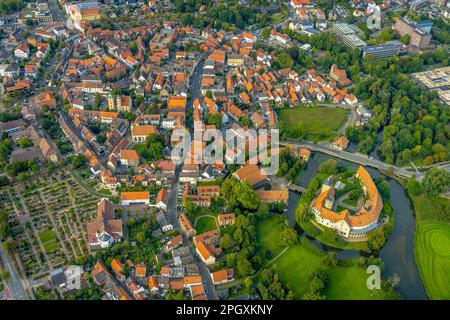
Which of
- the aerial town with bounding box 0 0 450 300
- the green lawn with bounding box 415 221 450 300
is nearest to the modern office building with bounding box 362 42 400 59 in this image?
the aerial town with bounding box 0 0 450 300

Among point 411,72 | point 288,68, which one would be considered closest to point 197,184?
point 288,68

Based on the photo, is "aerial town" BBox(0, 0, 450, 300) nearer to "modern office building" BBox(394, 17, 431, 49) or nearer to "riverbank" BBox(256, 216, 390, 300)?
"riverbank" BBox(256, 216, 390, 300)

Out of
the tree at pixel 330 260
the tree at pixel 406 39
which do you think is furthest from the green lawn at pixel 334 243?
the tree at pixel 406 39

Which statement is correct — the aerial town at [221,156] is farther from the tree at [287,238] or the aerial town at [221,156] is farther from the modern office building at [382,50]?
the modern office building at [382,50]

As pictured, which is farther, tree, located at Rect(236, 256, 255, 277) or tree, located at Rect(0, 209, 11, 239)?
tree, located at Rect(0, 209, 11, 239)

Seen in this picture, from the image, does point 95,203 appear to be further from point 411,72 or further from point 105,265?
point 411,72

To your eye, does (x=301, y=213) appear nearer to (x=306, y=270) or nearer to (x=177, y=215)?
(x=306, y=270)

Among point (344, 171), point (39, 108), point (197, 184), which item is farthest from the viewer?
point (39, 108)
